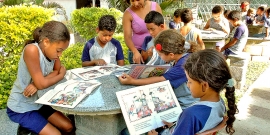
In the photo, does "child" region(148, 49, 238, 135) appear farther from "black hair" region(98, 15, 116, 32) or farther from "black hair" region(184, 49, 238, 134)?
"black hair" region(98, 15, 116, 32)

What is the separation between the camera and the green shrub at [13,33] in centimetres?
355

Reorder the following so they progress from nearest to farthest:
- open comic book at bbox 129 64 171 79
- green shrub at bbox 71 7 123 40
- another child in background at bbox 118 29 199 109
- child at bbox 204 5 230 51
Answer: another child in background at bbox 118 29 199 109 < open comic book at bbox 129 64 171 79 < child at bbox 204 5 230 51 < green shrub at bbox 71 7 123 40

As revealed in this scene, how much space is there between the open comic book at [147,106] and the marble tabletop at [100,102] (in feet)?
0.26

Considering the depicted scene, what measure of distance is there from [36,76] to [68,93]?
0.36 m

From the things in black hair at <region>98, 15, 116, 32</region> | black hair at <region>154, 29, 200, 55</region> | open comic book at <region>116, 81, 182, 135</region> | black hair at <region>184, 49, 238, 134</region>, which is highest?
black hair at <region>98, 15, 116, 32</region>

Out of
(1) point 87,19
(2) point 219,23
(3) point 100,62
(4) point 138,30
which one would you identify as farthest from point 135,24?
(2) point 219,23

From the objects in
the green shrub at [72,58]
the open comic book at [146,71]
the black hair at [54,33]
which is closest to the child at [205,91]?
the open comic book at [146,71]

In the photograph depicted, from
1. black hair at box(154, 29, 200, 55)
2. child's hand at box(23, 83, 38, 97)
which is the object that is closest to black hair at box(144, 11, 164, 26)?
black hair at box(154, 29, 200, 55)

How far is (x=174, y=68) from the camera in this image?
2.12 meters

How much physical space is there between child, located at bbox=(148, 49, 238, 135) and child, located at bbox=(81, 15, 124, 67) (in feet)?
5.00

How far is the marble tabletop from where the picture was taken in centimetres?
175

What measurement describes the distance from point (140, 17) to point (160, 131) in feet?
5.66

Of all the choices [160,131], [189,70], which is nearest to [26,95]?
[160,131]

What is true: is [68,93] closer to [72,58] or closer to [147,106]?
[147,106]
